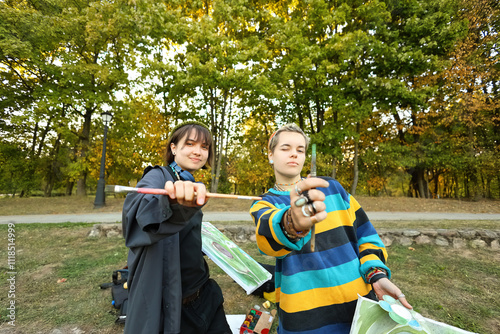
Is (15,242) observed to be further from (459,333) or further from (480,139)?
(480,139)

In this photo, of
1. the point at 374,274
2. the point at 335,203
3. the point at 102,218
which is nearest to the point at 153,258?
the point at 335,203

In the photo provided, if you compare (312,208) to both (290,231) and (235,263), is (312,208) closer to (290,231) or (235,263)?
(290,231)

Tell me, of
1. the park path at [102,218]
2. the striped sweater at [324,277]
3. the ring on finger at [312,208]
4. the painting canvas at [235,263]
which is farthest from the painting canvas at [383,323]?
the park path at [102,218]

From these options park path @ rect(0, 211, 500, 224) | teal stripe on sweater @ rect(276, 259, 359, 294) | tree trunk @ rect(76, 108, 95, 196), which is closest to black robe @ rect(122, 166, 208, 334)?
teal stripe on sweater @ rect(276, 259, 359, 294)

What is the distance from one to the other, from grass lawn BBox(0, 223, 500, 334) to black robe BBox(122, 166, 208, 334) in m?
2.04

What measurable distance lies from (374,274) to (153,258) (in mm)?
1513

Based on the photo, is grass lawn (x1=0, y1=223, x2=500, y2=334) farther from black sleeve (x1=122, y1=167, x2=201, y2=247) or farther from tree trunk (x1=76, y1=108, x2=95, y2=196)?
tree trunk (x1=76, y1=108, x2=95, y2=196)

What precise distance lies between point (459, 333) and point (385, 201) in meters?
14.9

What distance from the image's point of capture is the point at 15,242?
6.05 m

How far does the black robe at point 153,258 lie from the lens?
130 centimetres

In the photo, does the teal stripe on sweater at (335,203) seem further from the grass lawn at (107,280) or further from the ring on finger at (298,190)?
the grass lawn at (107,280)

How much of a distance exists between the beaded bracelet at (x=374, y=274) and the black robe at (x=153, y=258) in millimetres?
1228

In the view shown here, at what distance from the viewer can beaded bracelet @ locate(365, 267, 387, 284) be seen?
145 centimetres

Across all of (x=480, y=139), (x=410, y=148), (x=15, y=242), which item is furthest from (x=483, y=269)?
(x=480, y=139)
